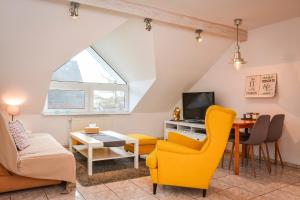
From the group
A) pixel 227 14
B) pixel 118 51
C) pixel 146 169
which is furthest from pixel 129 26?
pixel 146 169

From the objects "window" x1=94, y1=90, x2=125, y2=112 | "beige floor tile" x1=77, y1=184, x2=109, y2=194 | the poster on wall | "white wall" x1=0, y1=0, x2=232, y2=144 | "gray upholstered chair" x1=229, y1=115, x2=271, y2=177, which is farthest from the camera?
"window" x1=94, y1=90, x2=125, y2=112

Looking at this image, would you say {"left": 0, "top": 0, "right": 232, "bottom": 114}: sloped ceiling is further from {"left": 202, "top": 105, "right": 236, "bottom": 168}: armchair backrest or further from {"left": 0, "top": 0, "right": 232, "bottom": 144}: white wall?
{"left": 202, "top": 105, "right": 236, "bottom": 168}: armchair backrest

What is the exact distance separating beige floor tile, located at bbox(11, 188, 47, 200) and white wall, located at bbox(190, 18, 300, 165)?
11.5ft

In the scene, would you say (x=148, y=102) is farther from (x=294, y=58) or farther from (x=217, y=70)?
(x=294, y=58)

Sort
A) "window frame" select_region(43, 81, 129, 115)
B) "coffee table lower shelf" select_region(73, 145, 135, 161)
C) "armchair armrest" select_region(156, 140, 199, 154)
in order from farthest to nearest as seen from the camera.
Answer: "window frame" select_region(43, 81, 129, 115) < "coffee table lower shelf" select_region(73, 145, 135, 161) < "armchair armrest" select_region(156, 140, 199, 154)

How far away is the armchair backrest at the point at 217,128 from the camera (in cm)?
252

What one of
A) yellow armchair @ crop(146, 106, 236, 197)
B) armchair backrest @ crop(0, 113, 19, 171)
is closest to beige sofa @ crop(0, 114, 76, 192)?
armchair backrest @ crop(0, 113, 19, 171)

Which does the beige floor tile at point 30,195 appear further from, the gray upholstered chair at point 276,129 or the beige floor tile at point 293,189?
the gray upholstered chair at point 276,129

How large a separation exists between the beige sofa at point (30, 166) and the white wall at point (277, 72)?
10.5 ft

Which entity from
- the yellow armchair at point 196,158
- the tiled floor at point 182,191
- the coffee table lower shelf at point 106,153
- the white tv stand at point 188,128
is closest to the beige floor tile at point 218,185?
the tiled floor at point 182,191

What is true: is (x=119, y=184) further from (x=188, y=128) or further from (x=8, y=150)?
(x=188, y=128)

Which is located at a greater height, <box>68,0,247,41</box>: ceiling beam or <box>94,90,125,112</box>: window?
<box>68,0,247,41</box>: ceiling beam

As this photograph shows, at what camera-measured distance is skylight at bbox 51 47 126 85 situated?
5000mm

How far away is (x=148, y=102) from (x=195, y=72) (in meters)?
1.19
